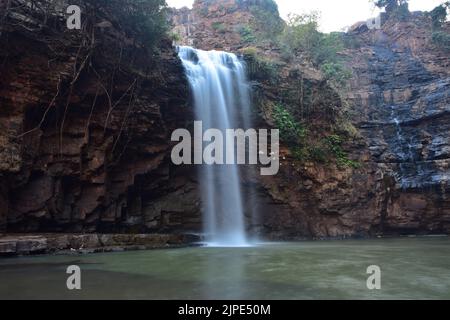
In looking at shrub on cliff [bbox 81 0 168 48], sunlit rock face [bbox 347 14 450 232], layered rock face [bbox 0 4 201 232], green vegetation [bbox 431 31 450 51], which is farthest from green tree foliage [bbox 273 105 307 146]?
green vegetation [bbox 431 31 450 51]

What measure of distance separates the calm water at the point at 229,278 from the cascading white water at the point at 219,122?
7.45 m

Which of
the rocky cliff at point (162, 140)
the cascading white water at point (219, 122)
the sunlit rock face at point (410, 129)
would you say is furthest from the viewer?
the sunlit rock face at point (410, 129)

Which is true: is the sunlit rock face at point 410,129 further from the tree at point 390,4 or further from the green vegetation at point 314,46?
the tree at point 390,4

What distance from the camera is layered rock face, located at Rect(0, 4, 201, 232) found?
1093 centimetres

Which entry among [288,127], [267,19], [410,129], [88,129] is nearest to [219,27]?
[267,19]

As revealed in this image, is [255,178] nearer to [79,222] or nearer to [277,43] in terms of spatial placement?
[79,222]

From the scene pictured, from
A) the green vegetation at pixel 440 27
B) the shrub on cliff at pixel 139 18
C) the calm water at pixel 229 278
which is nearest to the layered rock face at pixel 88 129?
the shrub on cliff at pixel 139 18

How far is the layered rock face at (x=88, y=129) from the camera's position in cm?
1093

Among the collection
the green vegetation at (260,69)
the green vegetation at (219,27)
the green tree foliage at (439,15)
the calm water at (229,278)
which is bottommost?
the calm water at (229,278)

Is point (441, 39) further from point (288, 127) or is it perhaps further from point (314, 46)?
point (288, 127)

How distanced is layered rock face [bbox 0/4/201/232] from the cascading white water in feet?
2.06

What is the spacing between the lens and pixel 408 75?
75.2 ft

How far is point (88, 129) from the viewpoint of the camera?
1279 cm

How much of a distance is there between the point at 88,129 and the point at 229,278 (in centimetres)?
875
